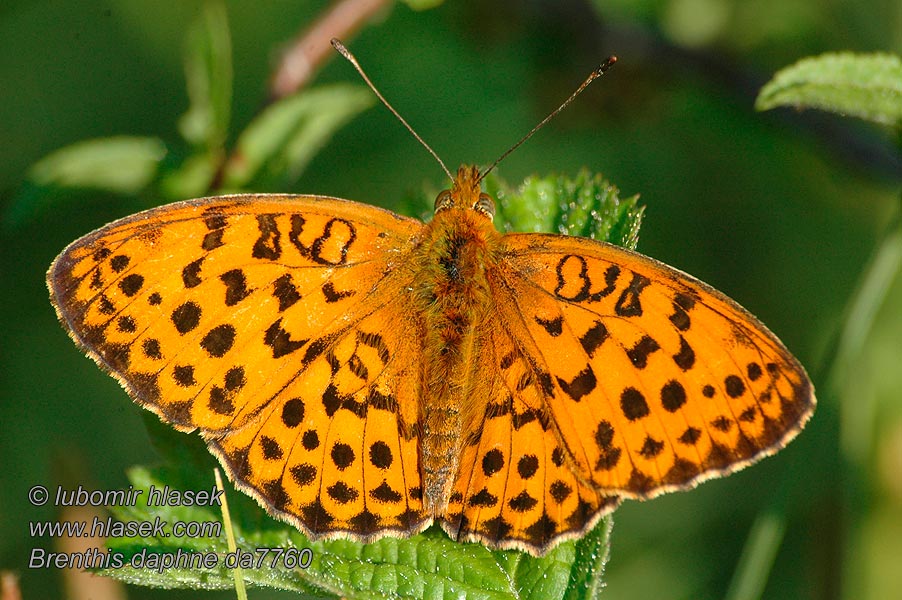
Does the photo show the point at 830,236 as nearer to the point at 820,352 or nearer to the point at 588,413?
the point at 820,352

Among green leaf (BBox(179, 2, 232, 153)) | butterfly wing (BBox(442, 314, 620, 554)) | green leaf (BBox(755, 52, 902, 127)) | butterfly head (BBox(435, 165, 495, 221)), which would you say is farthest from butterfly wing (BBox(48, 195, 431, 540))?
green leaf (BBox(755, 52, 902, 127))

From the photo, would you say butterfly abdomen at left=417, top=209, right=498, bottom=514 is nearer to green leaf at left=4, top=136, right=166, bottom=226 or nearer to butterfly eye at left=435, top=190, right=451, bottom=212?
butterfly eye at left=435, top=190, right=451, bottom=212

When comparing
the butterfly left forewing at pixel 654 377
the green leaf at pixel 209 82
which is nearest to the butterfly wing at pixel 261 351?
the butterfly left forewing at pixel 654 377

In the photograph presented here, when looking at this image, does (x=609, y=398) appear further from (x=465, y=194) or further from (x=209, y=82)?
(x=209, y=82)

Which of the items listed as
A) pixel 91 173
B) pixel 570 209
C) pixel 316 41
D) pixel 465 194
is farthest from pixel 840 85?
pixel 91 173

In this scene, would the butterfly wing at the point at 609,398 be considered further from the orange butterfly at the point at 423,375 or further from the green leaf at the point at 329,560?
the green leaf at the point at 329,560

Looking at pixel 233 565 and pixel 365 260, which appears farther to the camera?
pixel 365 260

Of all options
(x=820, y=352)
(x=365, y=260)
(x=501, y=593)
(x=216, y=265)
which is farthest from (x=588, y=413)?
(x=820, y=352)
